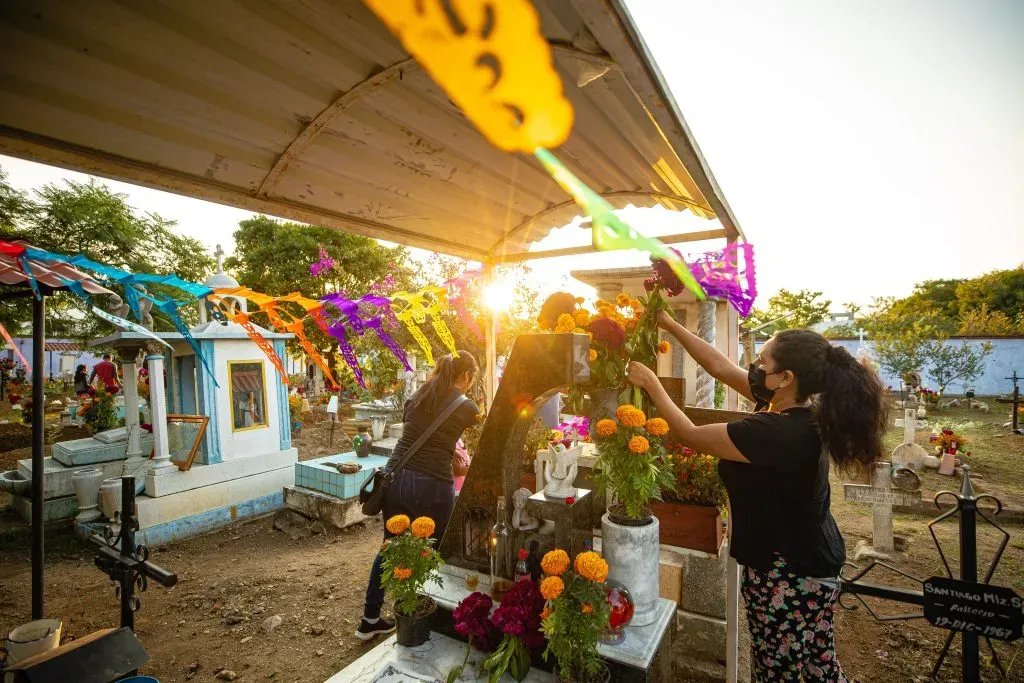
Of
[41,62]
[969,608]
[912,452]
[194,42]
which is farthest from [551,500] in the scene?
[912,452]

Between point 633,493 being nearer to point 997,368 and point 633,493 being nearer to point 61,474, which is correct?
point 61,474

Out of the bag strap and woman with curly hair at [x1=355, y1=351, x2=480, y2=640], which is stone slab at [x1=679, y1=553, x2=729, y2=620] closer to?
woman with curly hair at [x1=355, y1=351, x2=480, y2=640]

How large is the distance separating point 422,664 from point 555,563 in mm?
906

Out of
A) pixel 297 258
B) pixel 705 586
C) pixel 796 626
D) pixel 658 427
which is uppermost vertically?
pixel 297 258

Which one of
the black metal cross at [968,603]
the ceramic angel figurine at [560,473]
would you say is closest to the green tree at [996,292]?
the black metal cross at [968,603]

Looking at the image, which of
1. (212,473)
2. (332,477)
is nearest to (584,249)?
(332,477)

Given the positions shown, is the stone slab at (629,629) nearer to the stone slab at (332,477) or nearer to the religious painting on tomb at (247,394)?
the stone slab at (332,477)

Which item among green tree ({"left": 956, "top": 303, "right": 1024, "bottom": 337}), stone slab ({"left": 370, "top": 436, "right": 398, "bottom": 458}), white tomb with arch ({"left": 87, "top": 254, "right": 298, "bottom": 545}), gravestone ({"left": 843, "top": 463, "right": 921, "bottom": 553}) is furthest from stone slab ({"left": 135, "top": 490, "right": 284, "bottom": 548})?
green tree ({"left": 956, "top": 303, "right": 1024, "bottom": 337})

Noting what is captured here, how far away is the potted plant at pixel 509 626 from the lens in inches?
74.5

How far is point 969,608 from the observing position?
2141 mm

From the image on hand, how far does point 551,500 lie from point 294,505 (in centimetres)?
651

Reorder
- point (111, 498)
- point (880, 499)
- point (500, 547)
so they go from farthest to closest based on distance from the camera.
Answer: point (111, 498) → point (880, 499) → point (500, 547)

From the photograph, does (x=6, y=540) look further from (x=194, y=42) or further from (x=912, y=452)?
(x=912, y=452)

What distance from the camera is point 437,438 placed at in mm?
3697
